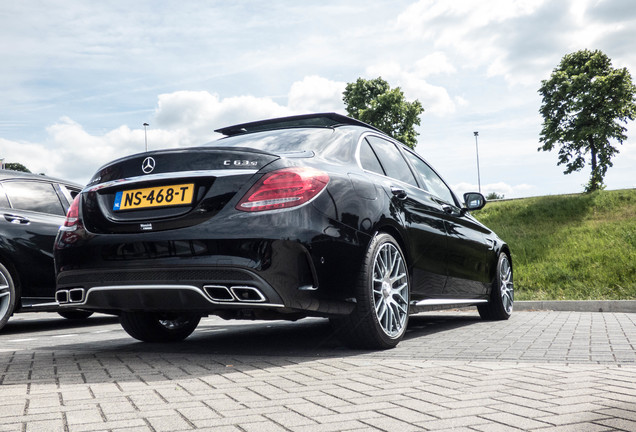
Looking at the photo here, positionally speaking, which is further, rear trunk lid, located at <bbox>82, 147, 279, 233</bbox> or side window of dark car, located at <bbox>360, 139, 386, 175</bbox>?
side window of dark car, located at <bbox>360, 139, 386, 175</bbox>

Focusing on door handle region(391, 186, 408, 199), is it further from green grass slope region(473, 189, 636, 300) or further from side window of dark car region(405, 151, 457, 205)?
green grass slope region(473, 189, 636, 300)

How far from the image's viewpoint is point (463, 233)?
601 cm

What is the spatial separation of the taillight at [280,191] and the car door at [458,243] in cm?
212

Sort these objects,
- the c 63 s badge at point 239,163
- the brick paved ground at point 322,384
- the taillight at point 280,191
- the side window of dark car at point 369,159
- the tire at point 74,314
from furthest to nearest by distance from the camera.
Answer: the tire at point 74,314, the side window of dark car at point 369,159, the c 63 s badge at point 239,163, the taillight at point 280,191, the brick paved ground at point 322,384

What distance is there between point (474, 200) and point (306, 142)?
2.86 m

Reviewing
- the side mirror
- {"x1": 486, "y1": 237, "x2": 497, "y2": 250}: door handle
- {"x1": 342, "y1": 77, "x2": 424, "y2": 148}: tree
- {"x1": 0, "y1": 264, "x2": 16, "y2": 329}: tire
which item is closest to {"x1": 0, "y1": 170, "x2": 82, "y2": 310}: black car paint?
{"x1": 0, "y1": 264, "x2": 16, "y2": 329}: tire

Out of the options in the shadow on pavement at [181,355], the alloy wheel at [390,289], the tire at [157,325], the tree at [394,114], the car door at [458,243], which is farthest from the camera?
the tree at [394,114]

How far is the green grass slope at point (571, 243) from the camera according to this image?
11.2 metres

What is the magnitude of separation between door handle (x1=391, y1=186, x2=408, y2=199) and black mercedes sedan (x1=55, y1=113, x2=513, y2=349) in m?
0.02

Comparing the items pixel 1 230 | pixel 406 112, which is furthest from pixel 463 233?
pixel 406 112

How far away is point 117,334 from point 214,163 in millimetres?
3175

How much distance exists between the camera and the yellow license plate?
12.5 ft

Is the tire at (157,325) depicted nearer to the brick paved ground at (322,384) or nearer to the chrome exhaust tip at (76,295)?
the brick paved ground at (322,384)

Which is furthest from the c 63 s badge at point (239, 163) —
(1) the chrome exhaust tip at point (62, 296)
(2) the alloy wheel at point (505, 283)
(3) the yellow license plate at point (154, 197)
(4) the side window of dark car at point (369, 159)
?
(2) the alloy wheel at point (505, 283)
